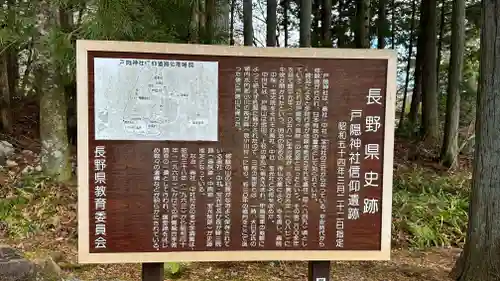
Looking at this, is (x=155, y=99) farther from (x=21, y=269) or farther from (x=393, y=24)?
(x=393, y=24)

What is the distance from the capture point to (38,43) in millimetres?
5965

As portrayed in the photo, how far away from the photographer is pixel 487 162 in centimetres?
A: 374

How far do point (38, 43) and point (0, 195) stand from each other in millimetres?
2020

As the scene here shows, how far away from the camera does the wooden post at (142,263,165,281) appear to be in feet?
9.81

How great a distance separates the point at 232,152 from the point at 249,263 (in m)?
2.28

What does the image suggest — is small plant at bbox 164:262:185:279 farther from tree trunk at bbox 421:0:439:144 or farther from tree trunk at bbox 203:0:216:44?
tree trunk at bbox 421:0:439:144

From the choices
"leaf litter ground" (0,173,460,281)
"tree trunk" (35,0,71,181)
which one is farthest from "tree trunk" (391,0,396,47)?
"tree trunk" (35,0,71,181)

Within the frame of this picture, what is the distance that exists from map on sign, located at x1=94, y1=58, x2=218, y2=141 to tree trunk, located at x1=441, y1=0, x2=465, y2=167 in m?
7.75

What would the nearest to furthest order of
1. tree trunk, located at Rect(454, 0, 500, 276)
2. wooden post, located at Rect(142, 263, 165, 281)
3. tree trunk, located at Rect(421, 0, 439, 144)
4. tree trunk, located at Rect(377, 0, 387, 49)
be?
wooden post, located at Rect(142, 263, 165, 281), tree trunk, located at Rect(454, 0, 500, 276), tree trunk, located at Rect(421, 0, 439, 144), tree trunk, located at Rect(377, 0, 387, 49)

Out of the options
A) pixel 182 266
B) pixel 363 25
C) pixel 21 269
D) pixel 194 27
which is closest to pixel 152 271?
pixel 21 269

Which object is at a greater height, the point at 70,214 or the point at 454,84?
the point at 454,84

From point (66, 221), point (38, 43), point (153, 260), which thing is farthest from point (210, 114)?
point (38, 43)

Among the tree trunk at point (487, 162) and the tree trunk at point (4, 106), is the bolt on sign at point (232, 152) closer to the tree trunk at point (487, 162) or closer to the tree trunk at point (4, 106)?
the tree trunk at point (487, 162)

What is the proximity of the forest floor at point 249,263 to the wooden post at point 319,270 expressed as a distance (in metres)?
1.36
